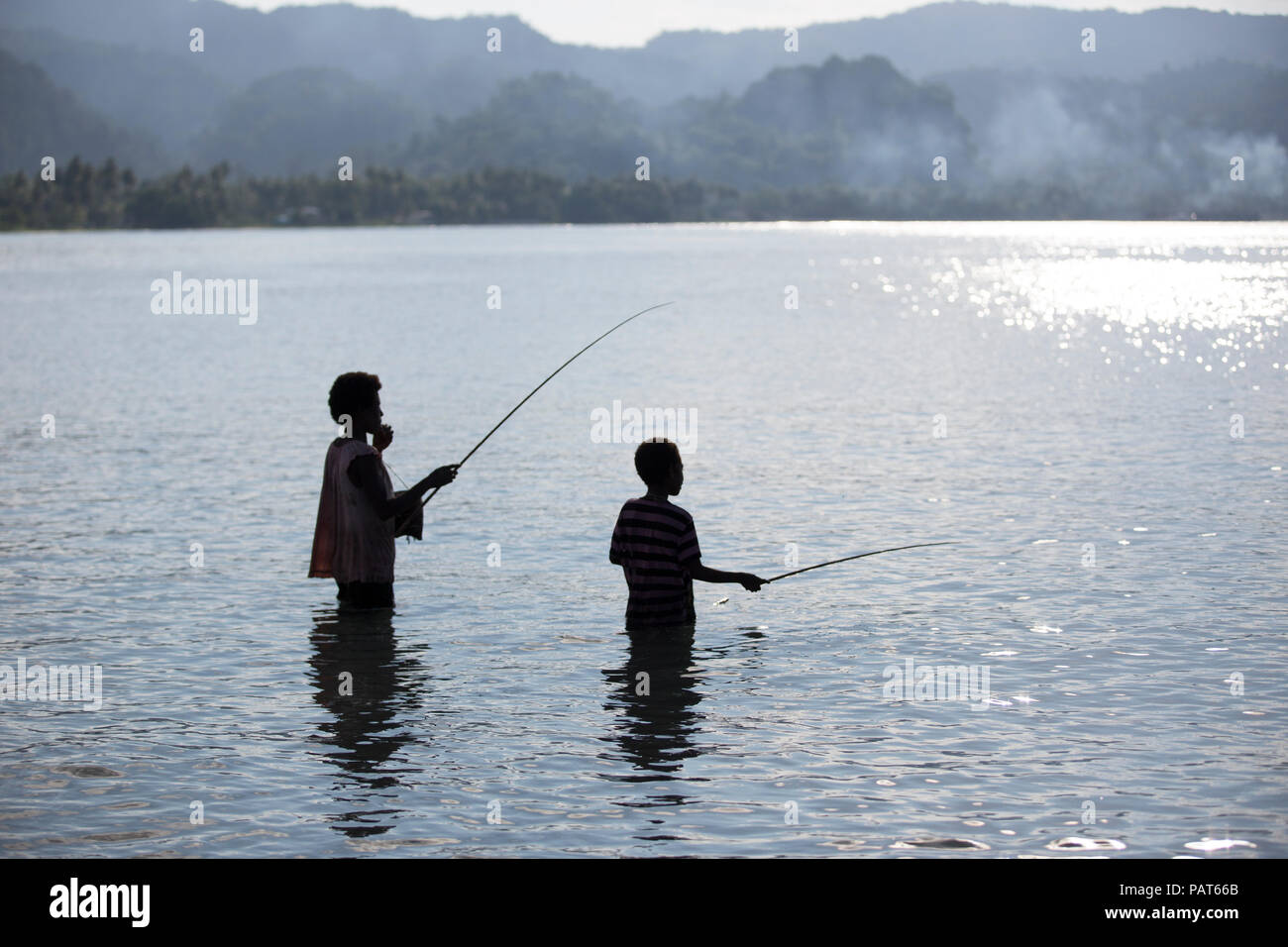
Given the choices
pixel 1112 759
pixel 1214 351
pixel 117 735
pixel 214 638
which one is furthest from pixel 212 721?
pixel 1214 351

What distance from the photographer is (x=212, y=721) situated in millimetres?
8602

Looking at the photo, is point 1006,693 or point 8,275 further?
point 8,275

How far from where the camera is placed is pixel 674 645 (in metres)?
10.2

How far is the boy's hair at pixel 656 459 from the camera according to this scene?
914 cm

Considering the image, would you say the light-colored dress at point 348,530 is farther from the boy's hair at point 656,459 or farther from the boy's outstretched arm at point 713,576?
the boy's outstretched arm at point 713,576

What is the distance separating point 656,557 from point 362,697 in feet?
6.28

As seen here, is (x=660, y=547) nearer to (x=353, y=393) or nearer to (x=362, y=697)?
(x=362, y=697)

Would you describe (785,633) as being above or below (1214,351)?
below

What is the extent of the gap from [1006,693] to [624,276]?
8627 centimetres

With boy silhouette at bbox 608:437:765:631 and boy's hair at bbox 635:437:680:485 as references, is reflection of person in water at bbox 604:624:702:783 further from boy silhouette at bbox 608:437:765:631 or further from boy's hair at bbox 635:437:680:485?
boy's hair at bbox 635:437:680:485

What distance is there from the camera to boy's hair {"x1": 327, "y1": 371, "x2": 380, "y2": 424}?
31.3 ft

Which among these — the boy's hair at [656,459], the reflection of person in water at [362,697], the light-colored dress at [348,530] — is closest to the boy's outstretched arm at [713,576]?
the boy's hair at [656,459]
